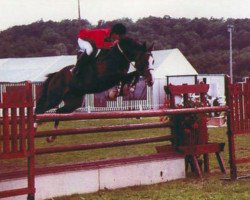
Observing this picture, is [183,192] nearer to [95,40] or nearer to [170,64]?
[95,40]

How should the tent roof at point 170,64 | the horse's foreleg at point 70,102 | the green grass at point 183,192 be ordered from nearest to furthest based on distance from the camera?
the green grass at point 183,192 < the horse's foreleg at point 70,102 < the tent roof at point 170,64

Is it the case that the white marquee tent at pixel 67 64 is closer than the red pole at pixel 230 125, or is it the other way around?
the red pole at pixel 230 125

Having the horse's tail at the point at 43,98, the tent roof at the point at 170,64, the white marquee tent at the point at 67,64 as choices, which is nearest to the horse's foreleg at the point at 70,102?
the horse's tail at the point at 43,98

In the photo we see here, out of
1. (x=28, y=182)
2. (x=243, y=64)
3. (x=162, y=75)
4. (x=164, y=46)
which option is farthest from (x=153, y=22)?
(x=28, y=182)

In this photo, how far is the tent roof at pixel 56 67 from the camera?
32.2 meters

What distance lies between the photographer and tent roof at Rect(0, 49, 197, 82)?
3222 cm

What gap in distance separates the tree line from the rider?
70.4ft

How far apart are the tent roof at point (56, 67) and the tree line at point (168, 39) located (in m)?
1.73

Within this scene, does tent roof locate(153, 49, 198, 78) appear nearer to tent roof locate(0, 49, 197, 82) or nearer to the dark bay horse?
tent roof locate(0, 49, 197, 82)

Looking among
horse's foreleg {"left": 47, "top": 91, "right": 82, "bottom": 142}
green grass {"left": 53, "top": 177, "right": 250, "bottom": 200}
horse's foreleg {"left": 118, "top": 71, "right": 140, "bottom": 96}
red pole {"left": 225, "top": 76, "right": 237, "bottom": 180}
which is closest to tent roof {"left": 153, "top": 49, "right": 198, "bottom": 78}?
horse's foreleg {"left": 47, "top": 91, "right": 82, "bottom": 142}

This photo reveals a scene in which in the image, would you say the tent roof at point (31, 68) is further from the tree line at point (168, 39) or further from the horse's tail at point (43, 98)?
the horse's tail at point (43, 98)

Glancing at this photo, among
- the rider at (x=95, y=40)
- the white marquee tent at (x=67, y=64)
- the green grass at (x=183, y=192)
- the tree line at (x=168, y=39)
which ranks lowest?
the green grass at (x=183, y=192)

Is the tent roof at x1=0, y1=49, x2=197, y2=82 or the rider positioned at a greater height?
the tent roof at x1=0, y1=49, x2=197, y2=82

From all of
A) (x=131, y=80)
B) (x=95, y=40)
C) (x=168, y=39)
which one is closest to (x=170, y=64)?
(x=168, y=39)
